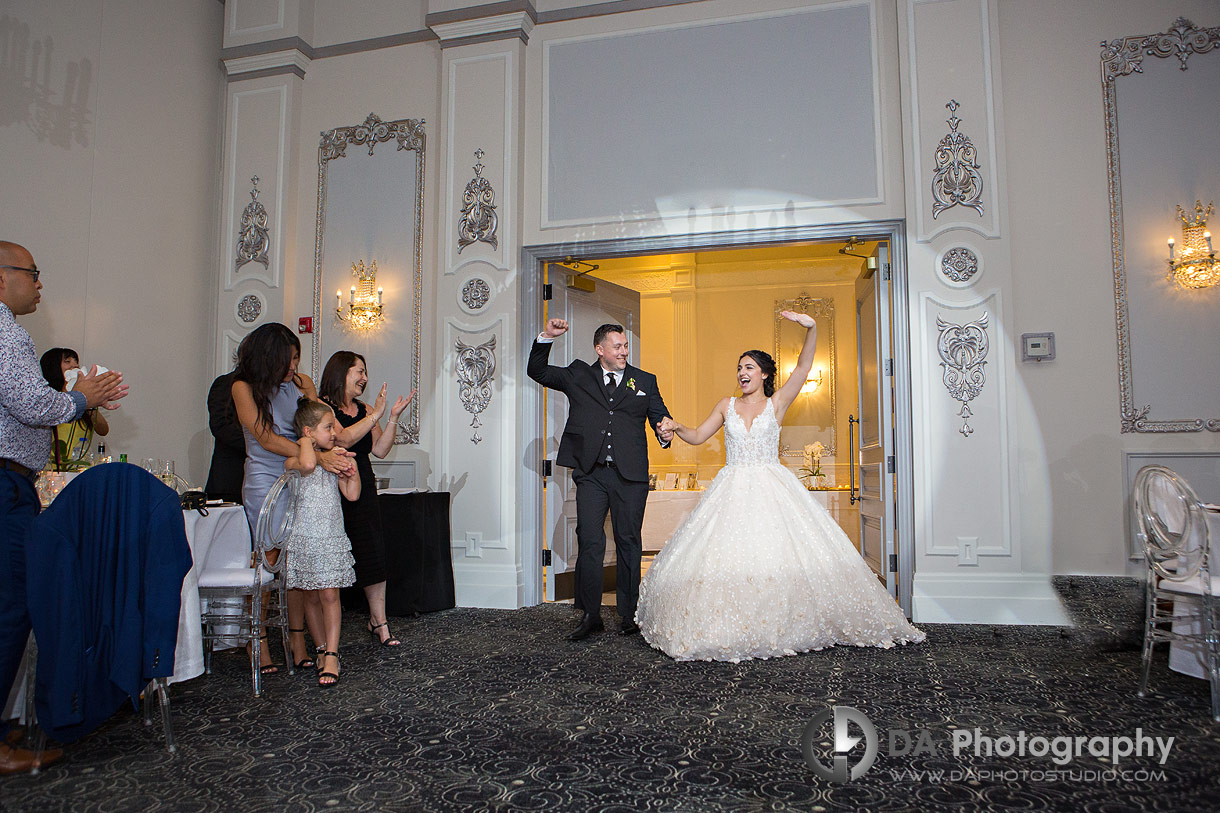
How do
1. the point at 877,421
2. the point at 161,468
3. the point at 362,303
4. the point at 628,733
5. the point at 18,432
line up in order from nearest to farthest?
the point at 18,432, the point at 628,733, the point at 161,468, the point at 877,421, the point at 362,303

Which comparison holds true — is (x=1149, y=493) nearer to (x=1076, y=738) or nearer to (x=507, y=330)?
(x=1076, y=738)

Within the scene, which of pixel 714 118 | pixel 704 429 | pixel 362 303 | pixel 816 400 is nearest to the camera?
pixel 704 429

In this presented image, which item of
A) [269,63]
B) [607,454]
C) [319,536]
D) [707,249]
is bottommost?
[319,536]

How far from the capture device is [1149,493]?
3396mm

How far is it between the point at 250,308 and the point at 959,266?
5140 mm

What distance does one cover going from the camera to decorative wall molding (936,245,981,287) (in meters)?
5.19

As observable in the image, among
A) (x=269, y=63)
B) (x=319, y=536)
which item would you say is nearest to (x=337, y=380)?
(x=319, y=536)

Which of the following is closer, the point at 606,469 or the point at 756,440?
the point at 756,440

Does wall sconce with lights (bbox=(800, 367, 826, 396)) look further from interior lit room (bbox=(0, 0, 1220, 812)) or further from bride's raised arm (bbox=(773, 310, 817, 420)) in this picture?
bride's raised arm (bbox=(773, 310, 817, 420))

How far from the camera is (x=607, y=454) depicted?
4738 mm

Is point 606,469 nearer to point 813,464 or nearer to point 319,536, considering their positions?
point 319,536

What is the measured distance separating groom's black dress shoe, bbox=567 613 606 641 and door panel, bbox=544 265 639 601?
1.26 m

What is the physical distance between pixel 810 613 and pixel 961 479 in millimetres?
1664

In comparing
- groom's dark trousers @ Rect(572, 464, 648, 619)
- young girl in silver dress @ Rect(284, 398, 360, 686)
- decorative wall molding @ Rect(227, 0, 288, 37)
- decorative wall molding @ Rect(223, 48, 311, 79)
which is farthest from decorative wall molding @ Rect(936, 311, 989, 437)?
decorative wall molding @ Rect(227, 0, 288, 37)
